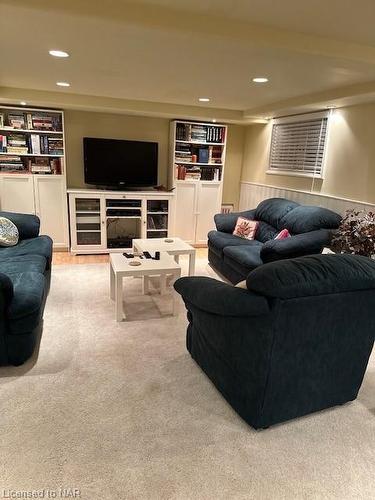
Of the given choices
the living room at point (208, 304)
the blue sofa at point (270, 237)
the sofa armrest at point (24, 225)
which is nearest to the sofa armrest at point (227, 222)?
the blue sofa at point (270, 237)

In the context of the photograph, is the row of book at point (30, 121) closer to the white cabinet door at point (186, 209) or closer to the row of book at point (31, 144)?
the row of book at point (31, 144)

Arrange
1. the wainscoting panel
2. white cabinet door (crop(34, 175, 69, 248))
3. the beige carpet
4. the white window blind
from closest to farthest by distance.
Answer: the beige carpet
the wainscoting panel
the white window blind
white cabinet door (crop(34, 175, 69, 248))

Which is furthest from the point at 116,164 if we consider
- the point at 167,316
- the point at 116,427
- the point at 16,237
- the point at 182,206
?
the point at 116,427

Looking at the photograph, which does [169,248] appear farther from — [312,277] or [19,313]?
[312,277]

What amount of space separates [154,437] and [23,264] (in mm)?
1947

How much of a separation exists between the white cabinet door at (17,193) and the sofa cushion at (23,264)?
186cm

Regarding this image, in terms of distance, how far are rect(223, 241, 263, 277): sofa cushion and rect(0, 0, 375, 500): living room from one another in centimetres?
4

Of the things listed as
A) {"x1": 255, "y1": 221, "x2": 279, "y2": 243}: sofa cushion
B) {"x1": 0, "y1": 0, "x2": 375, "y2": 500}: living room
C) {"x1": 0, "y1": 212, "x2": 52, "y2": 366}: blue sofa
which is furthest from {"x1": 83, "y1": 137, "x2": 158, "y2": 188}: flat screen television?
{"x1": 0, "y1": 212, "x2": 52, "y2": 366}: blue sofa

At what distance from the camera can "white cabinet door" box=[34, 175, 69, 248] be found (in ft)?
16.2

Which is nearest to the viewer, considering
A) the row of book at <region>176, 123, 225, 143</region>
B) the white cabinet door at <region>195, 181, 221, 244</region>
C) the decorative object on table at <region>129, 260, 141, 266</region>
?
the decorative object on table at <region>129, 260, 141, 266</region>

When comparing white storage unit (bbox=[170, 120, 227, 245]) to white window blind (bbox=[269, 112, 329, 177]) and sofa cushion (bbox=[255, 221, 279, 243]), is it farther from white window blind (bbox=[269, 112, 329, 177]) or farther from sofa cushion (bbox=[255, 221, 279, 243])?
sofa cushion (bbox=[255, 221, 279, 243])

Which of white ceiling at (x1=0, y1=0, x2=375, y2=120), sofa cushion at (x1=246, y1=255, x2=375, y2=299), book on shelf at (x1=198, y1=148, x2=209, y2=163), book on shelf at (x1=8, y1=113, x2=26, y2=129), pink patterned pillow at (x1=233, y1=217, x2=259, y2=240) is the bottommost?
pink patterned pillow at (x1=233, y1=217, x2=259, y2=240)

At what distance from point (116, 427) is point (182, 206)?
4.04 m

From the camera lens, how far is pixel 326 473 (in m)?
1.70
